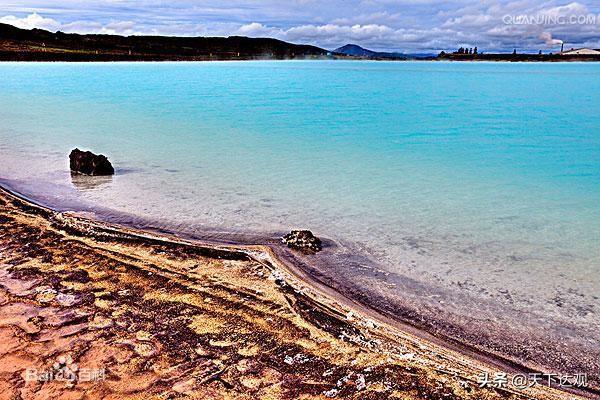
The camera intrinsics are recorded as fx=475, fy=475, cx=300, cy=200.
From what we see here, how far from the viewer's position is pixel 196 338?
4109mm

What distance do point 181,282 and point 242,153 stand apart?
28.3 ft

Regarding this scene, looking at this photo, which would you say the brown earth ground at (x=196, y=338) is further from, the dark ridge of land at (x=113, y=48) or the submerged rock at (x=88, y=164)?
the dark ridge of land at (x=113, y=48)

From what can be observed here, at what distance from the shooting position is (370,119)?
2189 centimetres

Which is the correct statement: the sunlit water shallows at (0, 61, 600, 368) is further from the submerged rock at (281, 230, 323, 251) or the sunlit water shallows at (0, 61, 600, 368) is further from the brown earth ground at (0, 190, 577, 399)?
the brown earth ground at (0, 190, 577, 399)

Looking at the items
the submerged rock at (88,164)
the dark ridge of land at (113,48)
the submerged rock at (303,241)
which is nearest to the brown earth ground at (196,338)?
the submerged rock at (303,241)

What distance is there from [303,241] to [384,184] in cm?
429

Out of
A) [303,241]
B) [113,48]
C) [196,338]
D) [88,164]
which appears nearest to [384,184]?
[303,241]

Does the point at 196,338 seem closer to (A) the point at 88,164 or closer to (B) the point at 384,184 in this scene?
(B) the point at 384,184

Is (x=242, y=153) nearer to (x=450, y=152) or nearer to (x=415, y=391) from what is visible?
(x=450, y=152)

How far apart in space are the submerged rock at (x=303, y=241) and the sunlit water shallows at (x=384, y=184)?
17.8 inches

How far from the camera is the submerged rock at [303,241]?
21.2ft

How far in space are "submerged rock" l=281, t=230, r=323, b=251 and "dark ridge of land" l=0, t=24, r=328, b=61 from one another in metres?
89.5

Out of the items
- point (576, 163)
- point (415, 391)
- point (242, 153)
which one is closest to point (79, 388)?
point (415, 391)

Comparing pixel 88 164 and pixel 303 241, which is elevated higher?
pixel 88 164
